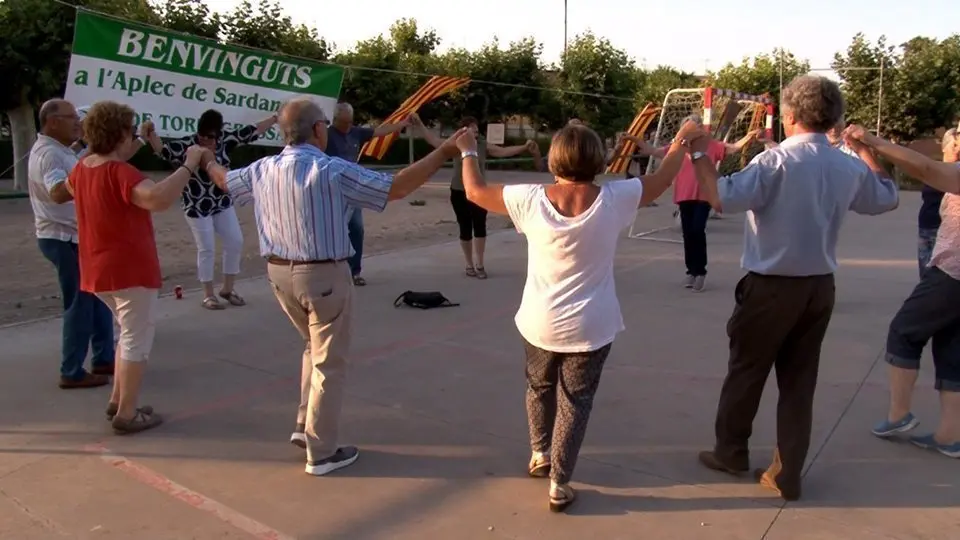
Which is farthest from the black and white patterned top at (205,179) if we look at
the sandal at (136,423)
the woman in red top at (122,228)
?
the sandal at (136,423)

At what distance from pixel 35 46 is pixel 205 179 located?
530 inches

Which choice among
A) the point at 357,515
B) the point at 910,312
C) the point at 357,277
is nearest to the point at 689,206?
the point at 357,277

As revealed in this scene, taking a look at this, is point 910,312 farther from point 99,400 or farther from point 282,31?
point 282,31

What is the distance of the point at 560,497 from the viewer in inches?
136

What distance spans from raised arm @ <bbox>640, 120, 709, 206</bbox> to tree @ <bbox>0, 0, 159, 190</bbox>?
1688 centimetres

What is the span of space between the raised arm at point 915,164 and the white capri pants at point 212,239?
5351 mm

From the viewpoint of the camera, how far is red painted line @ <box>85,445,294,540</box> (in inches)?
130

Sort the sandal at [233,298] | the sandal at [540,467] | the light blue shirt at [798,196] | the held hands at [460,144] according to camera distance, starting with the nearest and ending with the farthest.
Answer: the light blue shirt at [798,196] → the held hands at [460,144] → the sandal at [540,467] → the sandal at [233,298]

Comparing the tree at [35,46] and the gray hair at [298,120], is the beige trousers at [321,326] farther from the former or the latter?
the tree at [35,46]

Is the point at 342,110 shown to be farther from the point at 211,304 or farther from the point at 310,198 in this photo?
the point at 310,198

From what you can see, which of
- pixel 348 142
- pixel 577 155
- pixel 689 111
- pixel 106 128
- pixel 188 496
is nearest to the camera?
pixel 577 155

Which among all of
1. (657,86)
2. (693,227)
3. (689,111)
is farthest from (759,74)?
(693,227)

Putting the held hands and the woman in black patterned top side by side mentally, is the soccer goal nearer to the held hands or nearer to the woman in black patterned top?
the woman in black patterned top

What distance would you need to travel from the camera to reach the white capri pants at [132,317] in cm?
415
